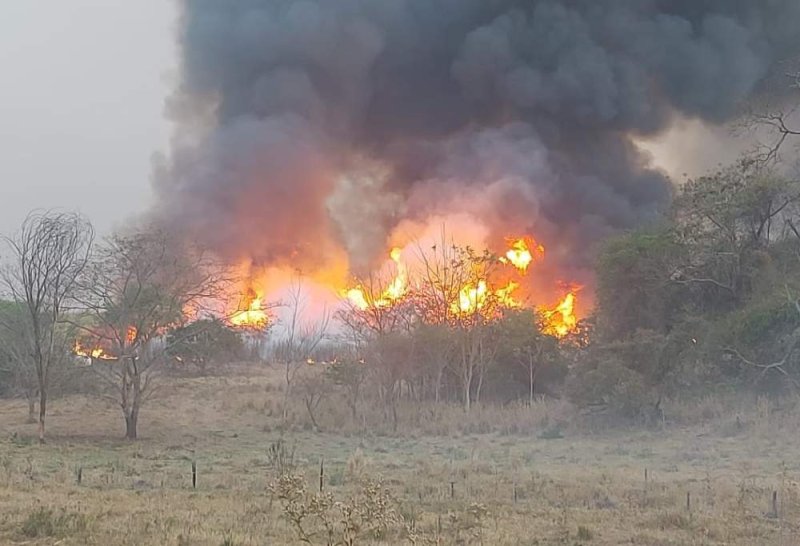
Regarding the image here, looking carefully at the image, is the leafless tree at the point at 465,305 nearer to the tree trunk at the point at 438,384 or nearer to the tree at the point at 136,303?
the tree trunk at the point at 438,384

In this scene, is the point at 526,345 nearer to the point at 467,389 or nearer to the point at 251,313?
the point at 467,389

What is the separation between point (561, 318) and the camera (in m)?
33.3

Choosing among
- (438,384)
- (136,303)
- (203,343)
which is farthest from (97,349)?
(438,384)

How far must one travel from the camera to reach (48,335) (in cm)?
2336

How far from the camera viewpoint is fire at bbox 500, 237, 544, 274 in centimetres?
3475

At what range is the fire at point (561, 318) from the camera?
31734 millimetres

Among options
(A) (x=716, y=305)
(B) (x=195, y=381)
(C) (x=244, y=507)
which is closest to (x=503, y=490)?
(C) (x=244, y=507)

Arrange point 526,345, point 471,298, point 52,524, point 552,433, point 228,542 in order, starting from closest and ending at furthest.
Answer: point 228,542 → point 52,524 → point 552,433 → point 526,345 → point 471,298

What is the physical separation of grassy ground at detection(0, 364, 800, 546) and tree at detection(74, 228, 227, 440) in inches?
72.4

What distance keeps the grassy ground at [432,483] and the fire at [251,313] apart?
150 inches

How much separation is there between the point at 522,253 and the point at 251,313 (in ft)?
43.6

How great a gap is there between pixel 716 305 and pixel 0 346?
86.7ft

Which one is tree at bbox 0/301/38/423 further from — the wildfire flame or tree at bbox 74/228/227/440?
tree at bbox 74/228/227/440

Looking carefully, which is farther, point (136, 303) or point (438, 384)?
point (438, 384)
